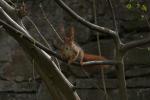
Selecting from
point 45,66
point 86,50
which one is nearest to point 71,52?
point 45,66

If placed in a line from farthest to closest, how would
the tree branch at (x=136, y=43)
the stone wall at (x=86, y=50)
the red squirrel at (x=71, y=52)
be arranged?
the stone wall at (x=86, y=50) → the red squirrel at (x=71, y=52) → the tree branch at (x=136, y=43)

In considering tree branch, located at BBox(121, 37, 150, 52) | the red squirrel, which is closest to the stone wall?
the red squirrel

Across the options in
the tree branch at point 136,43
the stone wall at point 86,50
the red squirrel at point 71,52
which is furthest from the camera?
the stone wall at point 86,50

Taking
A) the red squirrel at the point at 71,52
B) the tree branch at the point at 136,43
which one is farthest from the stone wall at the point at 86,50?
the tree branch at the point at 136,43

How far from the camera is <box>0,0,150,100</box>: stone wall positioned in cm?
538

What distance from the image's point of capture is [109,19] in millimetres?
5707

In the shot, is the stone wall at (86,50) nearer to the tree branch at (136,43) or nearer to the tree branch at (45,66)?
the tree branch at (45,66)

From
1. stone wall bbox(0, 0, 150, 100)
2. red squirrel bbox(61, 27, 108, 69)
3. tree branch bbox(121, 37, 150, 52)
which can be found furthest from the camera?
stone wall bbox(0, 0, 150, 100)

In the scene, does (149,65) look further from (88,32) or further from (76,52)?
(76,52)

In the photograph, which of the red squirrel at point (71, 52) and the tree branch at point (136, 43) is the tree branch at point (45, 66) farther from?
the tree branch at point (136, 43)

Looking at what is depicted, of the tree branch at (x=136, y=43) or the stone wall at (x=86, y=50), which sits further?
the stone wall at (x=86, y=50)

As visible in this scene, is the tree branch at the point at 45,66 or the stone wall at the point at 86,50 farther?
the stone wall at the point at 86,50

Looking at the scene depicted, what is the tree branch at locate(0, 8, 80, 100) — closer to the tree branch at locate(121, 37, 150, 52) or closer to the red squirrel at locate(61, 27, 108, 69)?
the red squirrel at locate(61, 27, 108, 69)

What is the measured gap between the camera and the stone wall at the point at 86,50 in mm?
5375
